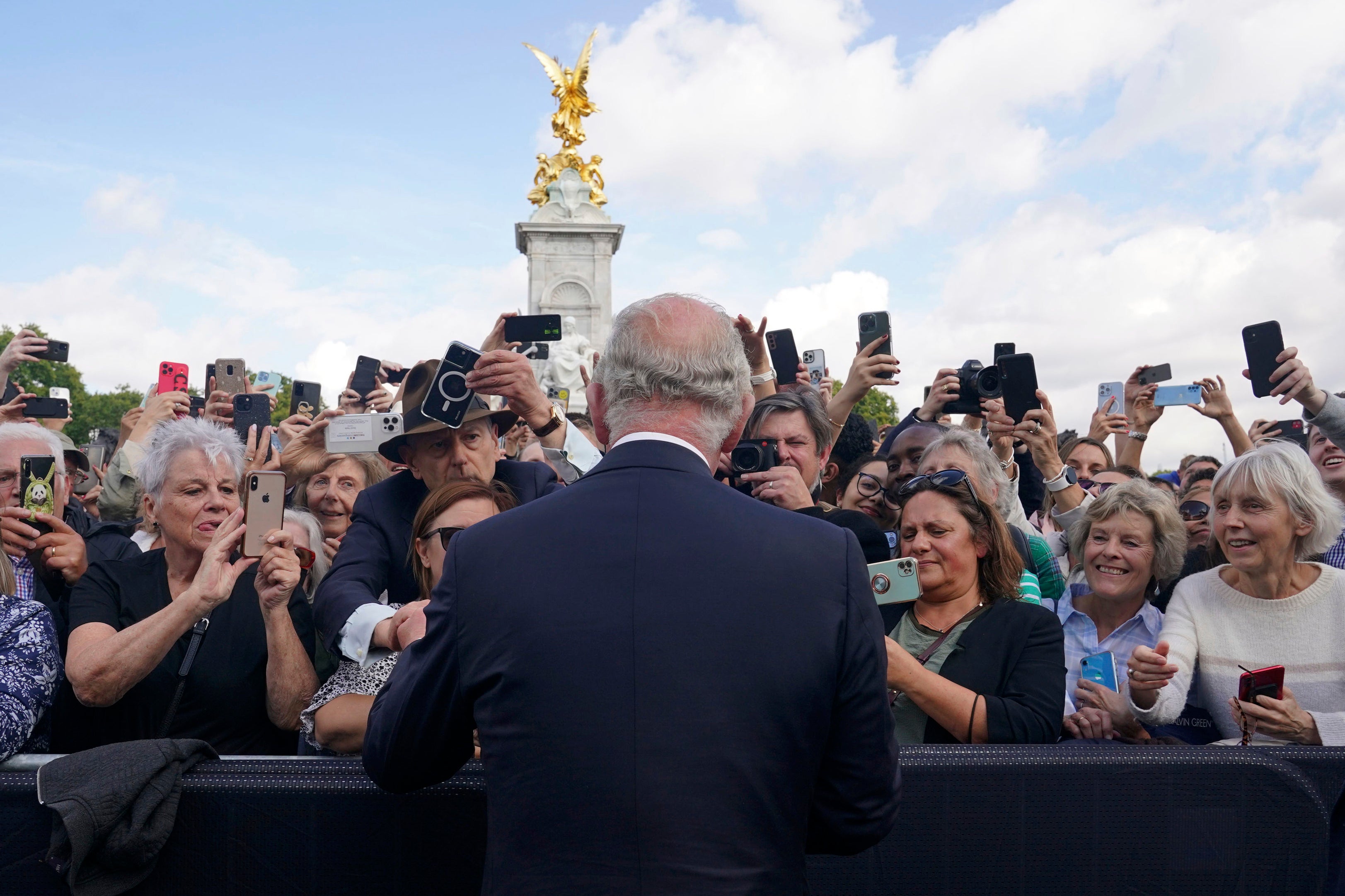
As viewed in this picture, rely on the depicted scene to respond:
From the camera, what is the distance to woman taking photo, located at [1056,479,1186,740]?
13.4 ft

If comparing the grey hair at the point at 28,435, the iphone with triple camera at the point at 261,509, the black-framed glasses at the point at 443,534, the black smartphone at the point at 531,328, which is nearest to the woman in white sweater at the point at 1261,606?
the black-framed glasses at the point at 443,534

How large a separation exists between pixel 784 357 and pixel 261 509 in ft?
10.9

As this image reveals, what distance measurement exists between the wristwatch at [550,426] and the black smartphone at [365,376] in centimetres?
218

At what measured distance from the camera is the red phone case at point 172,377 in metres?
6.43

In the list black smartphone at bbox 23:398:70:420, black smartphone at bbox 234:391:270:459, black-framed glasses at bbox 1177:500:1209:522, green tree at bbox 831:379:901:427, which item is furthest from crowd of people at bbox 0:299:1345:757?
green tree at bbox 831:379:901:427

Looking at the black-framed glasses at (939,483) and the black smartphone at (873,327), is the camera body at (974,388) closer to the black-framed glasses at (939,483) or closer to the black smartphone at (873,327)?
the black smartphone at (873,327)

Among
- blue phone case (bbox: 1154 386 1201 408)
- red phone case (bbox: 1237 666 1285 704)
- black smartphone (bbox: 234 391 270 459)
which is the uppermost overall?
blue phone case (bbox: 1154 386 1201 408)

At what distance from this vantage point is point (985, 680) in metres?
2.99

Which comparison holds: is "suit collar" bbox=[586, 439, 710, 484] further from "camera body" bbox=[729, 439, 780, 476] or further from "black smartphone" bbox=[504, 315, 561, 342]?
"black smartphone" bbox=[504, 315, 561, 342]

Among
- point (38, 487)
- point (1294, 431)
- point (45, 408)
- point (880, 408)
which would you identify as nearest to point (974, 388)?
point (1294, 431)

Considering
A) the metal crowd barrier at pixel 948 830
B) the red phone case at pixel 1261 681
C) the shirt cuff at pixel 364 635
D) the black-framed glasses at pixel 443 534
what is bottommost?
the metal crowd barrier at pixel 948 830

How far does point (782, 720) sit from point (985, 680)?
4.37ft

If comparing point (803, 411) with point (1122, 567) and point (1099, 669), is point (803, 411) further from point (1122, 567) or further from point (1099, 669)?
point (1099, 669)

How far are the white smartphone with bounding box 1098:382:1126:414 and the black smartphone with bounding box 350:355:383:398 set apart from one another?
170 inches
